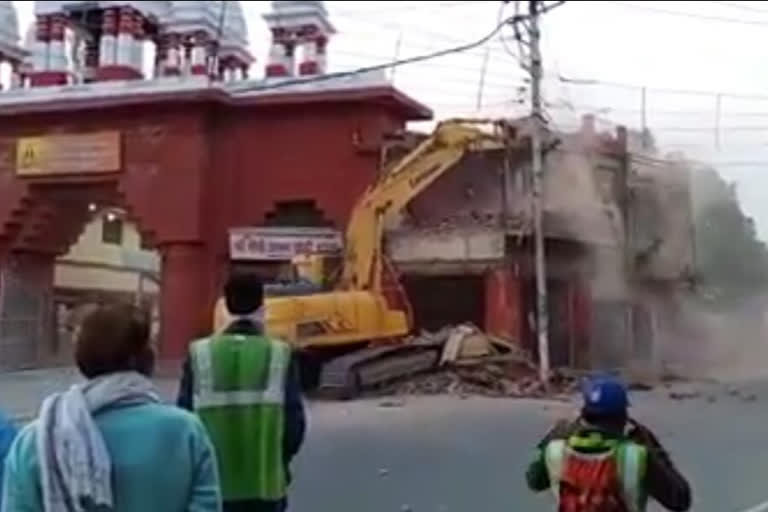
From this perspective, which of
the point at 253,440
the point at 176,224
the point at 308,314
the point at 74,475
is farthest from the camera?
the point at 176,224

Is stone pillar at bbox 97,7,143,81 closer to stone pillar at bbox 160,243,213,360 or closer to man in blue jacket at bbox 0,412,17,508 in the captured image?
stone pillar at bbox 160,243,213,360

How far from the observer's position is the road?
8891mm

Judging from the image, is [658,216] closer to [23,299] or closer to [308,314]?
[308,314]

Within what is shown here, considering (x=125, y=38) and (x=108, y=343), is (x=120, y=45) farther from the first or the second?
(x=108, y=343)

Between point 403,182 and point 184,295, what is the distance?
17.7 ft

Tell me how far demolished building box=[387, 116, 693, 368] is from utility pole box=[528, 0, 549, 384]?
1.10 m

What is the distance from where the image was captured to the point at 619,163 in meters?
24.2

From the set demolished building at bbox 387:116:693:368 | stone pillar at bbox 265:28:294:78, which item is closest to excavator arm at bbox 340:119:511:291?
demolished building at bbox 387:116:693:368

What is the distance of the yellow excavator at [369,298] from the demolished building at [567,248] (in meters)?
0.88

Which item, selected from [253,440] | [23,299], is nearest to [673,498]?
[253,440]

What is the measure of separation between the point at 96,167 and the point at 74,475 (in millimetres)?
23533

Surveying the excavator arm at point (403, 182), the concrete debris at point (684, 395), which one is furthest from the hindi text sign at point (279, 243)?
the concrete debris at point (684, 395)

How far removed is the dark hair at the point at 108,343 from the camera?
290cm

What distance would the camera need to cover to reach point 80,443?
9.33 ft
